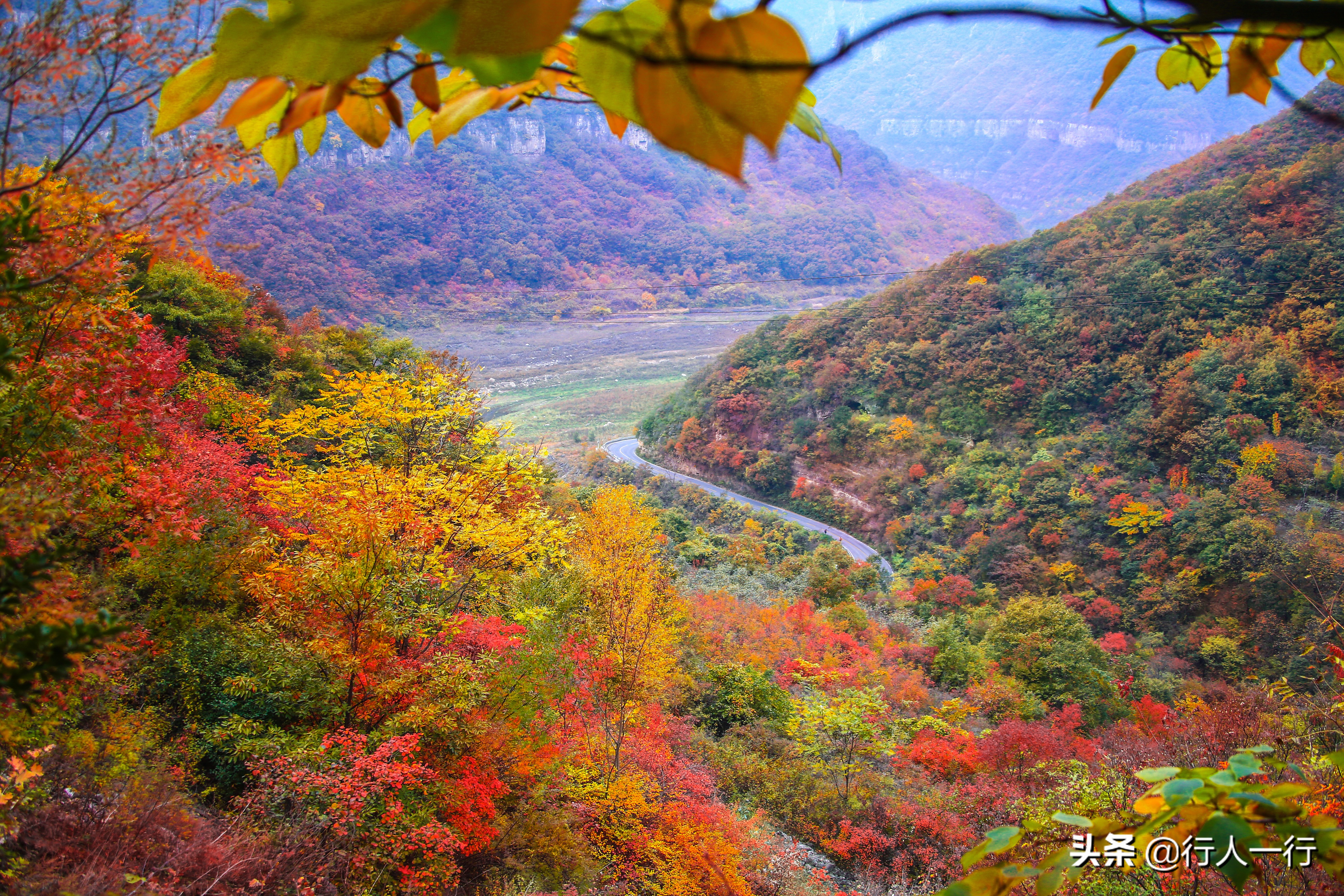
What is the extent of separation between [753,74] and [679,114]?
0.04 meters

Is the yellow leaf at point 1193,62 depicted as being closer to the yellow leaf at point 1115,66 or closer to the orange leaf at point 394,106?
the yellow leaf at point 1115,66

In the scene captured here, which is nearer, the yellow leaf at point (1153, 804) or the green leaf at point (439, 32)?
the green leaf at point (439, 32)

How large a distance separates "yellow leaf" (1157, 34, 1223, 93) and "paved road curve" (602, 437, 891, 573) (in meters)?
22.2

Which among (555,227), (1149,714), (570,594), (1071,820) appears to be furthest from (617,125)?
(555,227)

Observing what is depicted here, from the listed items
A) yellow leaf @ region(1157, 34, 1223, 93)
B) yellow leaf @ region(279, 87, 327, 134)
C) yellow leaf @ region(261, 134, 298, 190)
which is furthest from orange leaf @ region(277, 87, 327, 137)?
yellow leaf @ region(1157, 34, 1223, 93)

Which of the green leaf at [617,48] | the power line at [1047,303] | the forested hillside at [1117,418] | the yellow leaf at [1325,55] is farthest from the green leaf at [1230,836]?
the power line at [1047,303]

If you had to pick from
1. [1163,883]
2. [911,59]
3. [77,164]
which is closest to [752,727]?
[1163,883]

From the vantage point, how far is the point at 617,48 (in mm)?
310

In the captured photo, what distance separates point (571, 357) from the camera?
4906 centimetres

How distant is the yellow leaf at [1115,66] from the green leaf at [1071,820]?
74cm

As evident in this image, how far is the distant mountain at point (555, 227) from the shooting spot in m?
35.7

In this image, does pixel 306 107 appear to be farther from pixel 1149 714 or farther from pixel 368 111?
pixel 1149 714

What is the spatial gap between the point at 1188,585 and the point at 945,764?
34.7ft

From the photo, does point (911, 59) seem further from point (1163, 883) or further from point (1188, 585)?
point (1163, 883)
